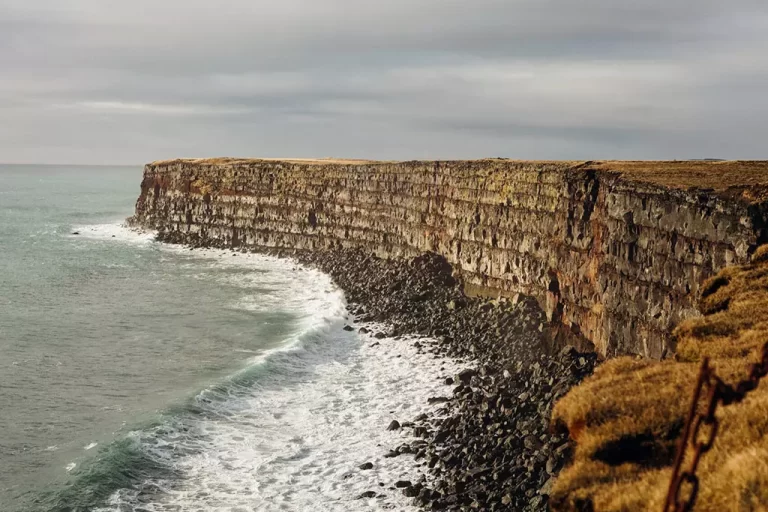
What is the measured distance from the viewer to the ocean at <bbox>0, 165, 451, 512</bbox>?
22078mm

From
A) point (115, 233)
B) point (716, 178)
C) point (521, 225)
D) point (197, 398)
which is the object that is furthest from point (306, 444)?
point (115, 233)

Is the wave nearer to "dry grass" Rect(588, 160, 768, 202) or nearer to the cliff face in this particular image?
the cliff face

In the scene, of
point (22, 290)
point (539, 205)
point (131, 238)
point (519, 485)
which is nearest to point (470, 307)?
point (539, 205)

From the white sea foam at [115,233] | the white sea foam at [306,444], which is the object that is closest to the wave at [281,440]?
the white sea foam at [306,444]

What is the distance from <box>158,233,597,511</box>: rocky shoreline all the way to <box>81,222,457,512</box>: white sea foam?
2.56 ft

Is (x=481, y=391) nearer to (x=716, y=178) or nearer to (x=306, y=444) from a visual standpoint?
(x=306, y=444)

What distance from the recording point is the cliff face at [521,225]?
2416 cm

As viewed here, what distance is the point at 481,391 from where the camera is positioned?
95.1ft

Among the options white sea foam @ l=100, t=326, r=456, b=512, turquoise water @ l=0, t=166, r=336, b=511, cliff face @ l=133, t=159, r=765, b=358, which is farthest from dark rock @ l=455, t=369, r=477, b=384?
turquoise water @ l=0, t=166, r=336, b=511

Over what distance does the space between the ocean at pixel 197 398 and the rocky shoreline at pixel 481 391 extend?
1.25m

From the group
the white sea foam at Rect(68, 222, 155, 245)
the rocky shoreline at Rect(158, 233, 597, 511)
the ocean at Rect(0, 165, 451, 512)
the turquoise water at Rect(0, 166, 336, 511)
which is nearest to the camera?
the rocky shoreline at Rect(158, 233, 597, 511)

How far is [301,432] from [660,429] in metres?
18.4

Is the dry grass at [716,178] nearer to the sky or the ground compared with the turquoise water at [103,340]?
nearer to the sky

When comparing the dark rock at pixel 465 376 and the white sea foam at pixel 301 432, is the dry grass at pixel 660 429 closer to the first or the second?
the white sea foam at pixel 301 432
